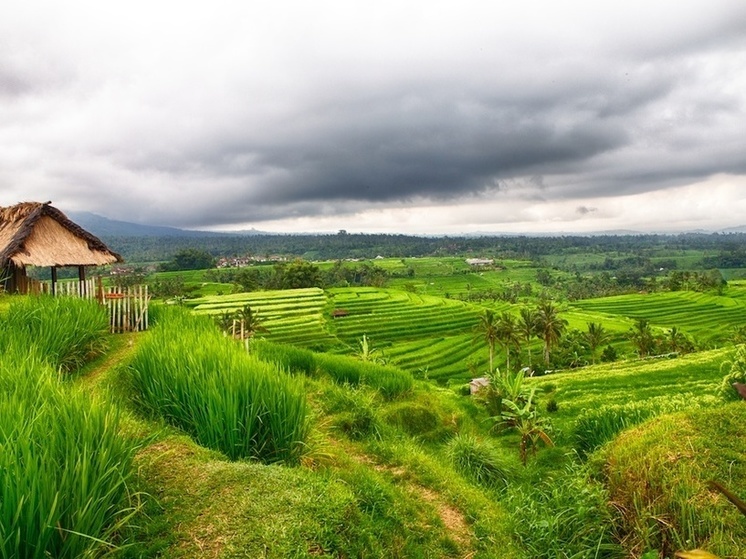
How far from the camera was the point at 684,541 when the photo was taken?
11.7 feet

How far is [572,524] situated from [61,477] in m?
4.32

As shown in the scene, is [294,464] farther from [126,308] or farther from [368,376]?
[126,308]

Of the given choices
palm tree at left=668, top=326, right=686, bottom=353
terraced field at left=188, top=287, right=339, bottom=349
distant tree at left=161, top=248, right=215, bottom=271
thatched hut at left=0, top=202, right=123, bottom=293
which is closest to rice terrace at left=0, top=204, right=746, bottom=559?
thatched hut at left=0, top=202, right=123, bottom=293

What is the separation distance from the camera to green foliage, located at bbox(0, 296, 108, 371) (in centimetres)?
701

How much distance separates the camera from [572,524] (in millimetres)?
4477

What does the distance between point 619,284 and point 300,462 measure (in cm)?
13388

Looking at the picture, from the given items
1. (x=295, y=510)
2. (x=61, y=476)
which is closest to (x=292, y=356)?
(x=295, y=510)

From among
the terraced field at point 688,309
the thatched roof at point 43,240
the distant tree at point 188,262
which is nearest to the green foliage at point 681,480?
the thatched roof at point 43,240

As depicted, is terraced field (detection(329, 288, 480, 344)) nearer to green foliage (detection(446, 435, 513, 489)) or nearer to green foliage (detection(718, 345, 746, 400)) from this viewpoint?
green foliage (detection(446, 435, 513, 489))

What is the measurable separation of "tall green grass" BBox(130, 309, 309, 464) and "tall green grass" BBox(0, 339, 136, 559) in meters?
1.25

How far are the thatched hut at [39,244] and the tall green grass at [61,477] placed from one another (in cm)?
1228

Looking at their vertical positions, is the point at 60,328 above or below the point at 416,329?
above

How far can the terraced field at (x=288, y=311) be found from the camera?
177ft

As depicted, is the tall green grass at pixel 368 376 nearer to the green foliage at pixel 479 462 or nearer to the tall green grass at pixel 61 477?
the green foliage at pixel 479 462
